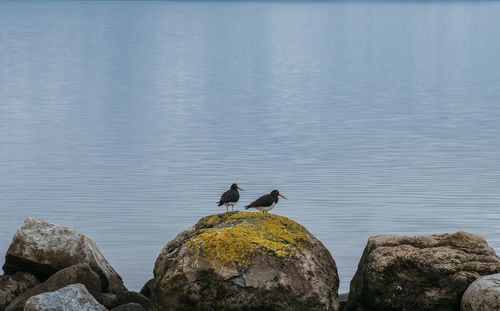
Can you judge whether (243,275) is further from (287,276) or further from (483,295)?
(483,295)

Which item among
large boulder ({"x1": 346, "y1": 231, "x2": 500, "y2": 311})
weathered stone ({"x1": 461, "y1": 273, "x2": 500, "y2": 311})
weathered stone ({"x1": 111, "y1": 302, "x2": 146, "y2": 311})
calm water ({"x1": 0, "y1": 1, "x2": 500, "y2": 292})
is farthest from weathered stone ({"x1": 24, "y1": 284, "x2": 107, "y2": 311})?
calm water ({"x1": 0, "y1": 1, "x2": 500, "y2": 292})

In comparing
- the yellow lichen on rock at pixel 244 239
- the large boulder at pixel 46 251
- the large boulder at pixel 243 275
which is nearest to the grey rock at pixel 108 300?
the large boulder at pixel 46 251

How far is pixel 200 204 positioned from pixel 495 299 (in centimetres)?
1776

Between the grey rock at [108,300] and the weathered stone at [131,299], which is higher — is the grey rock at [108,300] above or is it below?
below

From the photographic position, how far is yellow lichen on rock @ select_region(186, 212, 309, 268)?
14.3 m

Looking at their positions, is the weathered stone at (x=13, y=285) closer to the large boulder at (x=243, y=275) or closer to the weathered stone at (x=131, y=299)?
the weathered stone at (x=131, y=299)

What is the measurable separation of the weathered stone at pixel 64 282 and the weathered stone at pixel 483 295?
6.68 m

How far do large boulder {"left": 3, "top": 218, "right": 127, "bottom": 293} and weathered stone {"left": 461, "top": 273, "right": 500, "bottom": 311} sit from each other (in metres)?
7.20

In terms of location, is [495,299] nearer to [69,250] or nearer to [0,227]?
[69,250]

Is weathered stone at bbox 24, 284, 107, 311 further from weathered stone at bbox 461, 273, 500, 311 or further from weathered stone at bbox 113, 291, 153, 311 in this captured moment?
weathered stone at bbox 461, 273, 500, 311

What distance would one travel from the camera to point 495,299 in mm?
13211

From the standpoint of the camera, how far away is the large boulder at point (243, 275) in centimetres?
1403

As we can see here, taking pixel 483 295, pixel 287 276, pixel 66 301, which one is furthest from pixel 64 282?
pixel 483 295

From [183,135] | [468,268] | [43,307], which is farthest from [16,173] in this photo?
[468,268]
